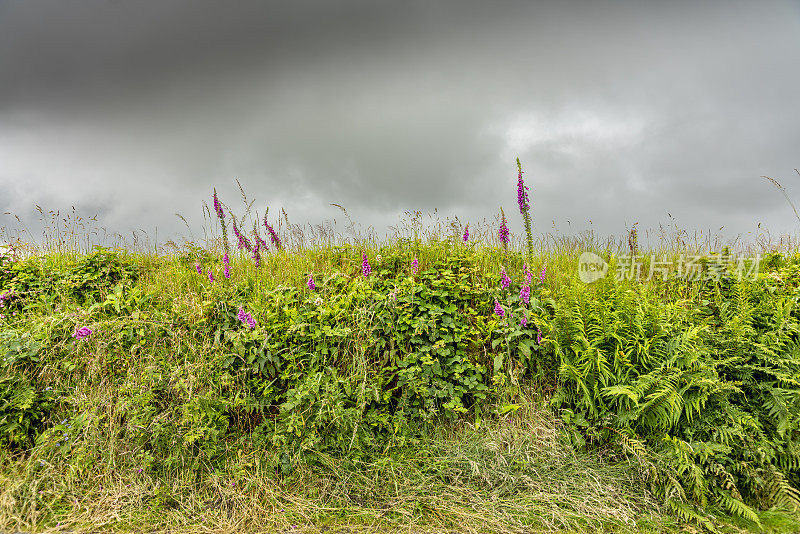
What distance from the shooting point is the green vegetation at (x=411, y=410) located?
332 cm

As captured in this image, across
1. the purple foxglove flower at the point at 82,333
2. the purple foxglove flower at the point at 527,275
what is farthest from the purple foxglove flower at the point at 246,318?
the purple foxglove flower at the point at 527,275

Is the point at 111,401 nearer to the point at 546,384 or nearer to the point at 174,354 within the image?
the point at 174,354

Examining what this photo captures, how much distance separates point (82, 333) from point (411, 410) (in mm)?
3088

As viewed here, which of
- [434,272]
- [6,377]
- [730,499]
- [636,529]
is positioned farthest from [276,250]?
[730,499]

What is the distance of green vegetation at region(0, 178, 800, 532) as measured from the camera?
3.32 metres

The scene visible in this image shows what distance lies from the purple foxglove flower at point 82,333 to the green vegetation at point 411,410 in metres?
0.01

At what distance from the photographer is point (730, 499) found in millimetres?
3305

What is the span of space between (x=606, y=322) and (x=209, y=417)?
135 inches

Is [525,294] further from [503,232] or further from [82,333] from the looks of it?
[82,333]

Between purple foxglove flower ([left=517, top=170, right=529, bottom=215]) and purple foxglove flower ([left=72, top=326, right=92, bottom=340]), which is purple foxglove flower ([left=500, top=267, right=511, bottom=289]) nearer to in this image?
purple foxglove flower ([left=517, top=170, right=529, bottom=215])

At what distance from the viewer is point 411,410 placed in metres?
3.72

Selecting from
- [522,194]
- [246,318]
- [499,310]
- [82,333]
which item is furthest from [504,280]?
[82,333]

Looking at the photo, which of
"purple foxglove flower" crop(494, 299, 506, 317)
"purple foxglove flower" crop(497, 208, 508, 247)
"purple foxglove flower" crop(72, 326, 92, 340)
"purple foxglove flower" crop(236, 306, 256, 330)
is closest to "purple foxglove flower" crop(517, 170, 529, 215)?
"purple foxglove flower" crop(497, 208, 508, 247)

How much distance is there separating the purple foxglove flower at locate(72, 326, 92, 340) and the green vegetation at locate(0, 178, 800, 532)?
1 centimetres
